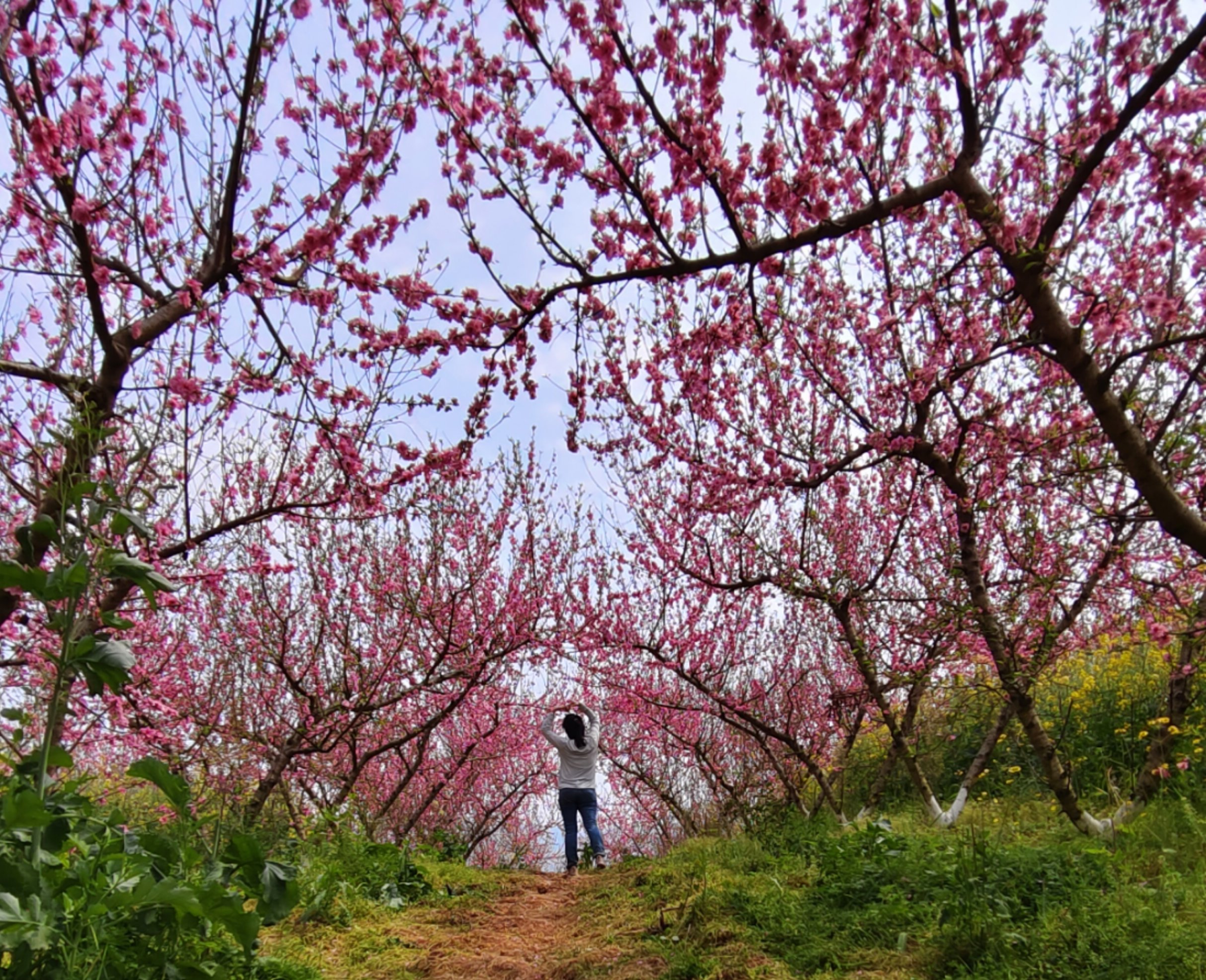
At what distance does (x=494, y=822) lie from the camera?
51.6 feet

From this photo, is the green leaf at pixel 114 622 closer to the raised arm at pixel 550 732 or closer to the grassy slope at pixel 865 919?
the grassy slope at pixel 865 919

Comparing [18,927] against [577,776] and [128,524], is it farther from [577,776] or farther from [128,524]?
[577,776]

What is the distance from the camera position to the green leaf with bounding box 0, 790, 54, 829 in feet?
5.49

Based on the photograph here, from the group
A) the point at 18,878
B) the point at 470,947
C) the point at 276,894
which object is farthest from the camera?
the point at 470,947

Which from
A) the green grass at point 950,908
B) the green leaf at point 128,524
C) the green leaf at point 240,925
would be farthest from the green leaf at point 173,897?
the green grass at point 950,908

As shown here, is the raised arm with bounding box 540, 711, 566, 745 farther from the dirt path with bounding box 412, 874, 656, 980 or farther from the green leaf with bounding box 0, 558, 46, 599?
the green leaf with bounding box 0, 558, 46, 599

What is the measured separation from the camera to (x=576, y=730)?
25.8ft

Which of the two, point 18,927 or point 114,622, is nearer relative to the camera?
point 18,927

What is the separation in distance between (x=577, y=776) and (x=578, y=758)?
195 millimetres

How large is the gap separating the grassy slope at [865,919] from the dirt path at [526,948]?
2 cm

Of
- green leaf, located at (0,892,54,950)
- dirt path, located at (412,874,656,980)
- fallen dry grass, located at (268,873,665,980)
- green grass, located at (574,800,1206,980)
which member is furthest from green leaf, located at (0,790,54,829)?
green grass, located at (574,800,1206,980)

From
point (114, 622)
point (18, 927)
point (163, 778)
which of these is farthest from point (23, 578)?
point (18, 927)

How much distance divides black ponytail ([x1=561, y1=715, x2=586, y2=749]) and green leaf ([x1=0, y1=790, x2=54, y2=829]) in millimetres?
6370

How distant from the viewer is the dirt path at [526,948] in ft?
12.4
